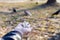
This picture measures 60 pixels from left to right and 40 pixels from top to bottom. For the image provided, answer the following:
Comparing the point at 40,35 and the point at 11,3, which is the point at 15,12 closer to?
the point at 11,3

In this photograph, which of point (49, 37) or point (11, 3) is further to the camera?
point (11, 3)

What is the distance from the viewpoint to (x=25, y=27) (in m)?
4.50

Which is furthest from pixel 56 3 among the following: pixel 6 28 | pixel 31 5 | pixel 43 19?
pixel 6 28

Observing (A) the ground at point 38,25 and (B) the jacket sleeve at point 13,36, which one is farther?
(A) the ground at point 38,25

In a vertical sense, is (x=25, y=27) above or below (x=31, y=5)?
below

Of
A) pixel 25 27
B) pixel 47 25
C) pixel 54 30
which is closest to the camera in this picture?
pixel 25 27

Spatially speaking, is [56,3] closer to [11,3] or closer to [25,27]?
[11,3]

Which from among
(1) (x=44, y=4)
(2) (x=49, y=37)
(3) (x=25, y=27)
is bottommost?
(2) (x=49, y=37)

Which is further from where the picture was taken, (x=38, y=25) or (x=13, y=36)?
(x=38, y=25)

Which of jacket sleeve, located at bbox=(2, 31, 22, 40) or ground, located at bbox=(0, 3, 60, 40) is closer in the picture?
jacket sleeve, located at bbox=(2, 31, 22, 40)

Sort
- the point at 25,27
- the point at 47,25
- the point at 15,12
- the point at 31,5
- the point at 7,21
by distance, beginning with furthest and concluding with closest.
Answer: the point at 31,5 → the point at 15,12 → the point at 7,21 → the point at 47,25 → the point at 25,27

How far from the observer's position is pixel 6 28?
5.27 meters

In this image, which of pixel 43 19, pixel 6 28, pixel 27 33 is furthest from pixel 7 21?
pixel 27 33

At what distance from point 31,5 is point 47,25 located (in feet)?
10.4
